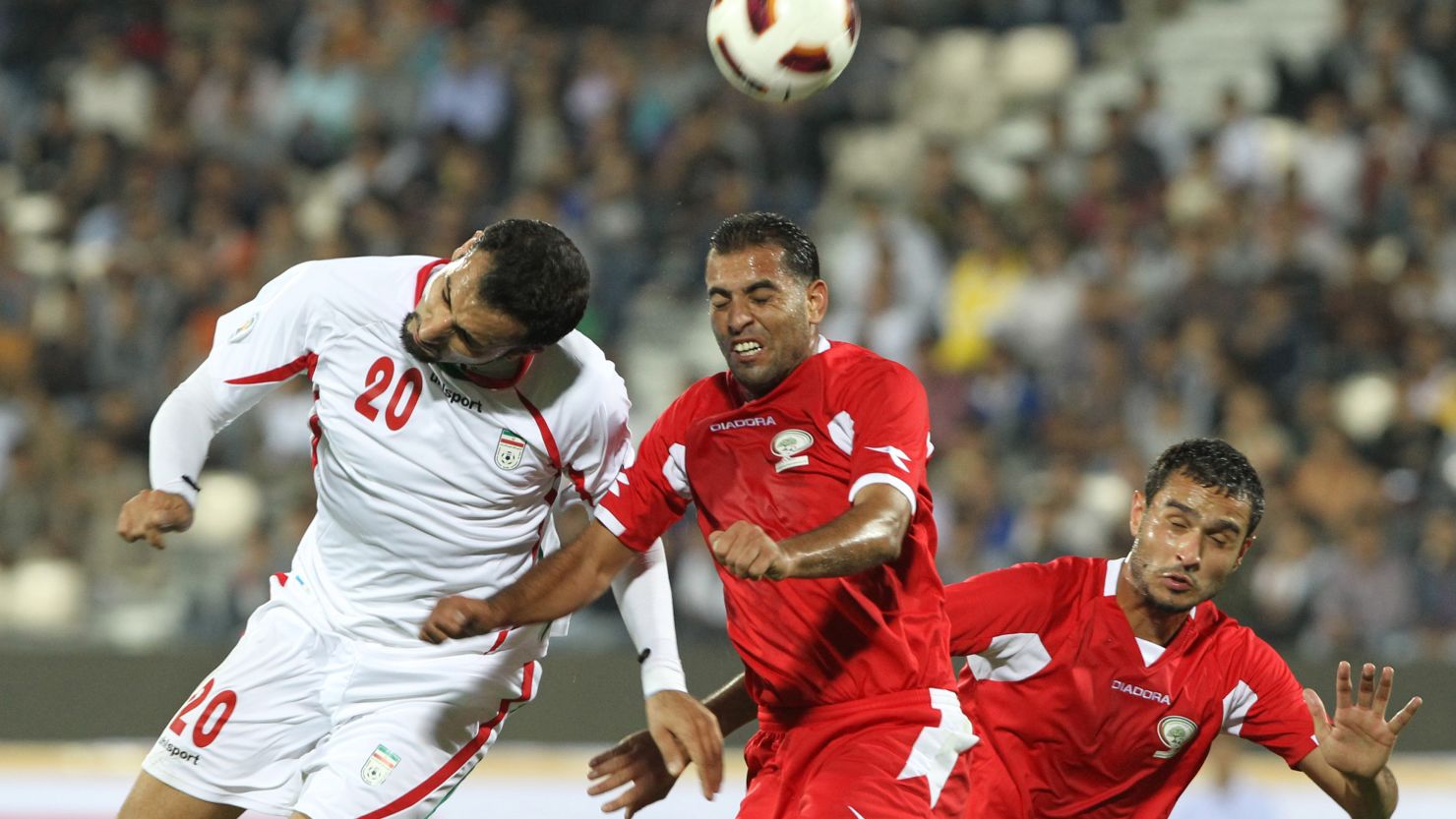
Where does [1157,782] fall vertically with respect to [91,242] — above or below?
below

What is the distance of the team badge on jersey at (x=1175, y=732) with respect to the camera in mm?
4113

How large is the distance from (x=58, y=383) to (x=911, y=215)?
5.15m

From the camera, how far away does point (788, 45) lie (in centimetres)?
481

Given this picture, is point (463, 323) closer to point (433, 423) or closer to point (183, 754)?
point (433, 423)

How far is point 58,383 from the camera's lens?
31.8 ft

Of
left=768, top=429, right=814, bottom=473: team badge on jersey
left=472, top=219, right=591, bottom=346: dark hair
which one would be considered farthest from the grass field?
left=472, top=219, right=591, bottom=346: dark hair

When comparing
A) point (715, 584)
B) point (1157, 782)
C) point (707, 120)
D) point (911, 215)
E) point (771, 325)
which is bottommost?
point (1157, 782)

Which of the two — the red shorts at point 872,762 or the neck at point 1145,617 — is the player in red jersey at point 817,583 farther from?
the neck at point 1145,617

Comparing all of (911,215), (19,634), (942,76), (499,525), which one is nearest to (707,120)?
(911,215)

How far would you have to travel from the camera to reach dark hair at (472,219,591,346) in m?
3.86

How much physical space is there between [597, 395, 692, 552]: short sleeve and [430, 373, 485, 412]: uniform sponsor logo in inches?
15.3

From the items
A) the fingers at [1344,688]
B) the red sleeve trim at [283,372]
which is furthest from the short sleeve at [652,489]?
the fingers at [1344,688]

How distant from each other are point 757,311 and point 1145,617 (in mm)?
1239

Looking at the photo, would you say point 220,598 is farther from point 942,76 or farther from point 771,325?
point 942,76
